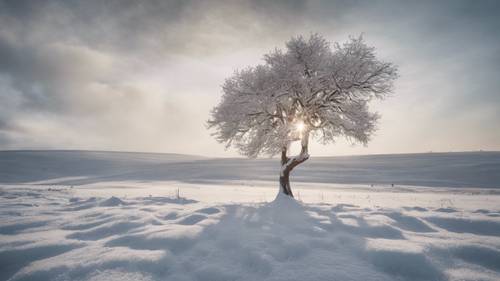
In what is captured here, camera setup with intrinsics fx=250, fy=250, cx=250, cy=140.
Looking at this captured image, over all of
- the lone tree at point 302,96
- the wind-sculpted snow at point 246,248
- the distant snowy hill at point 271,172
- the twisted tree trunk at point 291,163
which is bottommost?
the distant snowy hill at point 271,172

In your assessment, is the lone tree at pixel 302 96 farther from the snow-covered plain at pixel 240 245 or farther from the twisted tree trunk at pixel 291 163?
the snow-covered plain at pixel 240 245

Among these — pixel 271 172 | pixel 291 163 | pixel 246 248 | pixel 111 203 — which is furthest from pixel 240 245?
pixel 271 172

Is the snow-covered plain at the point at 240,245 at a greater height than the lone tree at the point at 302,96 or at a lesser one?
lesser

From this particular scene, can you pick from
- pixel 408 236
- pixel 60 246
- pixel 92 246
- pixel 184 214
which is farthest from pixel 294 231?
pixel 60 246

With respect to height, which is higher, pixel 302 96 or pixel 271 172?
pixel 302 96

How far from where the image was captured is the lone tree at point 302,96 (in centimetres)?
1244

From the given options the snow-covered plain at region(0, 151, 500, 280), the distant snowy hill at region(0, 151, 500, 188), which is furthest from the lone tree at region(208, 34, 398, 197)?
the distant snowy hill at region(0, 151, 500, 188)

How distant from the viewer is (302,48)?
12945mm

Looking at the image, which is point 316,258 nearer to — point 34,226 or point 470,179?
point 34,226

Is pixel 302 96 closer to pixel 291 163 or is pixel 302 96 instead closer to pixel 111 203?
pixel 291 163

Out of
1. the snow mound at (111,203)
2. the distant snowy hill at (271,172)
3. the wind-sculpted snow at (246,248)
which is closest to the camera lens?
the wind-sculpted snow at (246,248)

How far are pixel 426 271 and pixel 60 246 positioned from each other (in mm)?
6176

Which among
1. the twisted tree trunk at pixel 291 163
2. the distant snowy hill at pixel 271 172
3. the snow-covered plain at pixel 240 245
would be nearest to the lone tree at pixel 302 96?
the twisted tree trunk at pixel 291 163

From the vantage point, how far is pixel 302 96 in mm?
13023
